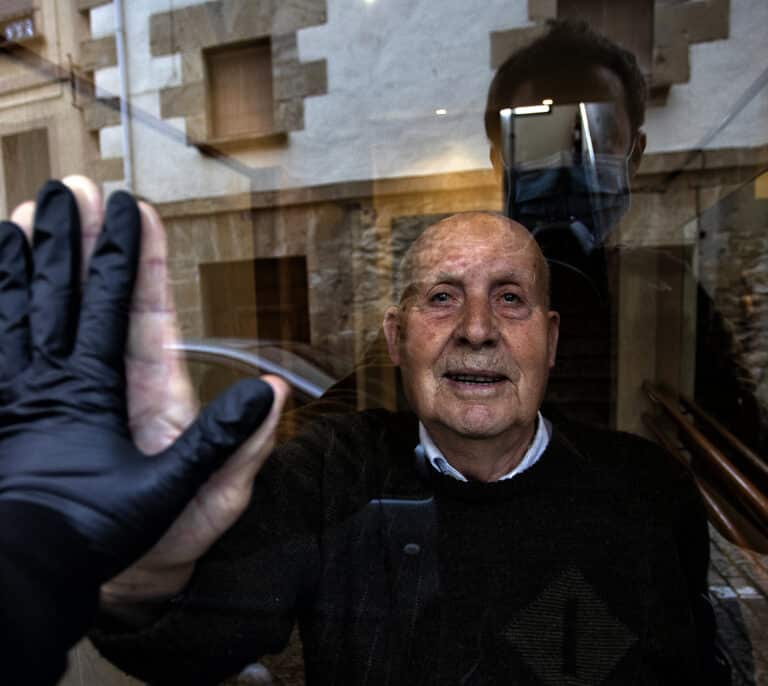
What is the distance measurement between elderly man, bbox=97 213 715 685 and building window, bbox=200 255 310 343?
10.8 inches

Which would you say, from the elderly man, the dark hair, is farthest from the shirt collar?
the dark hair

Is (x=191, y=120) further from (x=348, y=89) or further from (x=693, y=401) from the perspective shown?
(x=693, y=401)

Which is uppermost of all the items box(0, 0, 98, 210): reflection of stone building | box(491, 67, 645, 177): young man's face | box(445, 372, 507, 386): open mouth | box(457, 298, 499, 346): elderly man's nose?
box(491, 67, 645, 177): young man's face

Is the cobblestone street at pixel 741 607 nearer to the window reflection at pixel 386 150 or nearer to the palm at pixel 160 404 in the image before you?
the window reflection at pixel 386 150

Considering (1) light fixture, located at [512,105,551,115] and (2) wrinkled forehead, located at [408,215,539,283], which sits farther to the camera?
(1) light fixture, located at [512,105,551,115]

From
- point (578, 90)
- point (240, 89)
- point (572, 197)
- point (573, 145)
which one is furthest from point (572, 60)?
point (240, 89)

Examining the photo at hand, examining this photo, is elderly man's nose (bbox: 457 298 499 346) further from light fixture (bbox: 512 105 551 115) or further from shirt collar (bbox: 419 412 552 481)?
light fixture (bbox: 512 105 551 115)

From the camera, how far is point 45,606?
45cm

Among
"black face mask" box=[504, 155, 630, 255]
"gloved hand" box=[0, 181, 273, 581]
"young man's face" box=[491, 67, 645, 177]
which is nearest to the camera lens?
"gloved hand" box=[0, 181, 273, 581]

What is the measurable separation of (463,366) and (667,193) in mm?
1043

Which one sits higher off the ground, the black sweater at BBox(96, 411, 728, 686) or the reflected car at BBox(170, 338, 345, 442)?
the reflected car at BBox(170, 338, 345, 442)

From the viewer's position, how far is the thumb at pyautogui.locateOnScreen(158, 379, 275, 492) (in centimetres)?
51

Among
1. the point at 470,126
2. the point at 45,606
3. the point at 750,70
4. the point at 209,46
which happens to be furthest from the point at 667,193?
the point at 45,606

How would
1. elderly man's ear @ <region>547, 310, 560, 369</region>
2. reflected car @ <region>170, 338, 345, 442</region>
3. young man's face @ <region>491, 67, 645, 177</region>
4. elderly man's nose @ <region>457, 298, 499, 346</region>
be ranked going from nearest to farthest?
1. reflected car @ <region>170, 338, 345, 442</region>
2. elderly man's nose @ <region>457, 298, 499, 346</region>
3. elderly man's ear @ <region>547, 310, 560, 369</region>
4. young man's face @ <region>491, 67, 645, 177</region>
